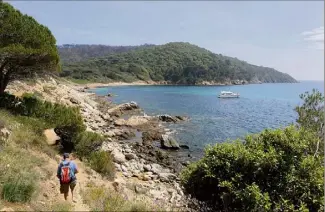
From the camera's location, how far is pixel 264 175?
1170 centimetres

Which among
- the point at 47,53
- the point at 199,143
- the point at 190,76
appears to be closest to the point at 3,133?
the point at 47,53

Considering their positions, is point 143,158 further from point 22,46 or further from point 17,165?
point 17,165

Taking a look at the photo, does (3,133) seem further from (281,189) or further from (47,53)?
(281,189)

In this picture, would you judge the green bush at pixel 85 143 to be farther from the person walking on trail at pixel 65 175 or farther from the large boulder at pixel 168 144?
the large boulder at pixel 168 144

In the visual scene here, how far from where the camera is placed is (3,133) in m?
13.5

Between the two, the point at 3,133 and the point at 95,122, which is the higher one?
the point at 3,133

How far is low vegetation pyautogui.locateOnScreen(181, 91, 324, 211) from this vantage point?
1089 centimetres

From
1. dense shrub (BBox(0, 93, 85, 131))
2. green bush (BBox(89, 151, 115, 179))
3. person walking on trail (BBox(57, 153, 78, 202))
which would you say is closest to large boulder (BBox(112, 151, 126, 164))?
dense shrub (BBox(0, 93, 85, 131))

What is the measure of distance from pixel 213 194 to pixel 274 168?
9.61 feet

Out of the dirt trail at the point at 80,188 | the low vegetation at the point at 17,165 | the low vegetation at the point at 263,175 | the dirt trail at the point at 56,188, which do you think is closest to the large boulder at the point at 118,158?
the dirt trail at the point at 80,188

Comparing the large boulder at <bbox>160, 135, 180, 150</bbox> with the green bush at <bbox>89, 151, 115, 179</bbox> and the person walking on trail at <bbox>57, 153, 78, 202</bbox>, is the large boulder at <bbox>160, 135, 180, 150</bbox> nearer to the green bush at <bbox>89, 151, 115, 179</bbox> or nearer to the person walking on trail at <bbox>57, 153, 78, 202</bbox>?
the green bush at <bbox>89, 151, 115, 179</bbox>

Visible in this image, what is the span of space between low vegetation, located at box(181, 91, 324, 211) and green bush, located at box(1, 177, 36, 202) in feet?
22.8

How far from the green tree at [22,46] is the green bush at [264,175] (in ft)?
39.8

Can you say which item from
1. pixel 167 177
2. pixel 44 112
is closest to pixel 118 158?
pixel 167 177
